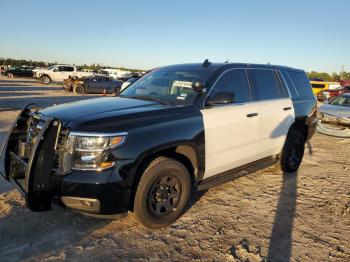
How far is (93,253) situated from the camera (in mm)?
3410

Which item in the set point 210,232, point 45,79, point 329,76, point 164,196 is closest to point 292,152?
point 210,232

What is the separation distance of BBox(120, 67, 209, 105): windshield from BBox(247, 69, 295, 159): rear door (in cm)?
100

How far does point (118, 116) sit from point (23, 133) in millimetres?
1408

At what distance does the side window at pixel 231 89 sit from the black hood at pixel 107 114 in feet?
2.04

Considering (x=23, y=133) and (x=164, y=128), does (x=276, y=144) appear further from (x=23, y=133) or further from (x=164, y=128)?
(x=23, y=133)

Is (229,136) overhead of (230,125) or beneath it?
beneath

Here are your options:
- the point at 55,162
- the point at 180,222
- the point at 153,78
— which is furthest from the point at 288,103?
the point at 55,162

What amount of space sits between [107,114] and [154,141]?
567mm

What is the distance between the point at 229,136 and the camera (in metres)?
4.53

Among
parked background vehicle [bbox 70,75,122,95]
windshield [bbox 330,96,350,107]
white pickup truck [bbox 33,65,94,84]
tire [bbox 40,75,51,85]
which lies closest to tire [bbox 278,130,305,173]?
windshield [bbox 330,96,350,107]

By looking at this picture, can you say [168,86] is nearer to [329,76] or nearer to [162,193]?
[162,193]

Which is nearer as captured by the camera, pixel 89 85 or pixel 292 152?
pixel 292 152

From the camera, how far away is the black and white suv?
3.33m

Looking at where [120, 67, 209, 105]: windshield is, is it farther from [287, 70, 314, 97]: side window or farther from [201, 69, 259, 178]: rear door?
[287, 70, 314, 97]: side window
